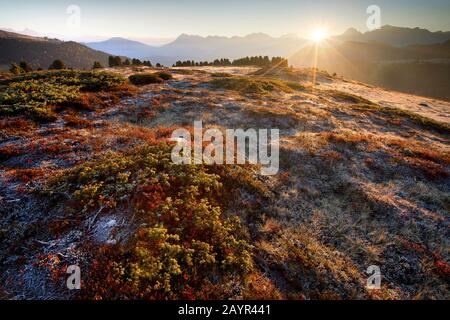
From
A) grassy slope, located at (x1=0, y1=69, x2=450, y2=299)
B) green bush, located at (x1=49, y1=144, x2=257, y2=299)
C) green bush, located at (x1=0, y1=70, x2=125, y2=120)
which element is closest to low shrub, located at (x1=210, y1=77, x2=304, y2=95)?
green bush, located at (x1=0, y1=70, x2=125, y2=120)

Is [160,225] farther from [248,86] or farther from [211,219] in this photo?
[248,86]

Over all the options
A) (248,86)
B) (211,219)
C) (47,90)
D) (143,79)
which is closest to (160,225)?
(211,219)

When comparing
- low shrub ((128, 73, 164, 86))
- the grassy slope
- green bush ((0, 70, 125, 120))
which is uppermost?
low shrub ((128, 73, 164, 86))

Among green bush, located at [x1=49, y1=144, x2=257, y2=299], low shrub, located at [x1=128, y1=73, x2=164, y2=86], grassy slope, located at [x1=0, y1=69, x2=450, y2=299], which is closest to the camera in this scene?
green bush, located at [x1=49, y1=144, x2=257, y2=299]

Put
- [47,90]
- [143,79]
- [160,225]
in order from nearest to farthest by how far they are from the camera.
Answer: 1. [160,225]
2. [47,90]
3. [143,79]

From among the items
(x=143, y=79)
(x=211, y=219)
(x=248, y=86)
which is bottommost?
(x=211, y=219)

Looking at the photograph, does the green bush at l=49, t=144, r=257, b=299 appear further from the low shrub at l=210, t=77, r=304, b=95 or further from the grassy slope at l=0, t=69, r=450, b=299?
the low shrub at l=210, t=77, r=304, b=95

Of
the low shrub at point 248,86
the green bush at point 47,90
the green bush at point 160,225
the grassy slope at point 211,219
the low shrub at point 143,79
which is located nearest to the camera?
the green bush at point 160,225

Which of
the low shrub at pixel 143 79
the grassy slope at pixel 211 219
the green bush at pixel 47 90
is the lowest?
the grassy slope at pixel 211 219

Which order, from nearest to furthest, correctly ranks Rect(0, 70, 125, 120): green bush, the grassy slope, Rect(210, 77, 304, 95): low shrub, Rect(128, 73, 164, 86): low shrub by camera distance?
1. the grassy slope
2. Rect(0, 70, 125, 120): green bush
3. Rect(128, 73, 164, 86): low shrub
4. Rect(210, 77, 304, 95): low shrub

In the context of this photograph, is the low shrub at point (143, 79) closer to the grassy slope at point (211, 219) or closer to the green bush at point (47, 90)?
the green bush at point (47, 90)

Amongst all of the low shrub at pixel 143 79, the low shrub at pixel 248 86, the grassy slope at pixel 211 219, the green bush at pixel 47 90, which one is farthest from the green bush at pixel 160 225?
the low shrub at pixel 248 86
